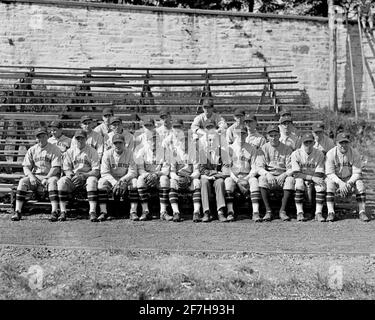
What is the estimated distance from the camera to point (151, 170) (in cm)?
889

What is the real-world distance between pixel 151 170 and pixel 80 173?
1144 mm

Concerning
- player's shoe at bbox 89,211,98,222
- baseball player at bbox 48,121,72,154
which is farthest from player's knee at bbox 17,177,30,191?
player's shoe at bbox 89,211,98,222

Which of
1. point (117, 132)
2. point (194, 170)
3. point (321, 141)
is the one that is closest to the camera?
point (194, 170)

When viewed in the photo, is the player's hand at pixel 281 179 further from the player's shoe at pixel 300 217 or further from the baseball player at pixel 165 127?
the baseball player at pixel 165 127

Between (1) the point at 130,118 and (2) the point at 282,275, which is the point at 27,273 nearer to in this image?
(2) the point at 282,275

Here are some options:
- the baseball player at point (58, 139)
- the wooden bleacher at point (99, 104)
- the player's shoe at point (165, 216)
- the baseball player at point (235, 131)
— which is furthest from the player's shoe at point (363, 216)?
the baseball player at point (58, 139)

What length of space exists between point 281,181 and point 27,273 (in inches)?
171

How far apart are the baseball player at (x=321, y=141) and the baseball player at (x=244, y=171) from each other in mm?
1058

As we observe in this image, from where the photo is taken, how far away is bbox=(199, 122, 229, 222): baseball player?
27.7 ft

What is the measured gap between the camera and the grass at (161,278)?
5.46 m

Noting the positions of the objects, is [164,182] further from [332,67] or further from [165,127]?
[332,67]

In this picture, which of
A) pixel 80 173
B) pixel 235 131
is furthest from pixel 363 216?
pixel 80 173

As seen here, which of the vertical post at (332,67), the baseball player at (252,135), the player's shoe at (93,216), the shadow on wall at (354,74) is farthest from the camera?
the shadow on wall at (354,74)

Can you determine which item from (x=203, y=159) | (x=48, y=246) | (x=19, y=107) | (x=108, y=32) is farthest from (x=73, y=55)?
(x=48, y=246)
